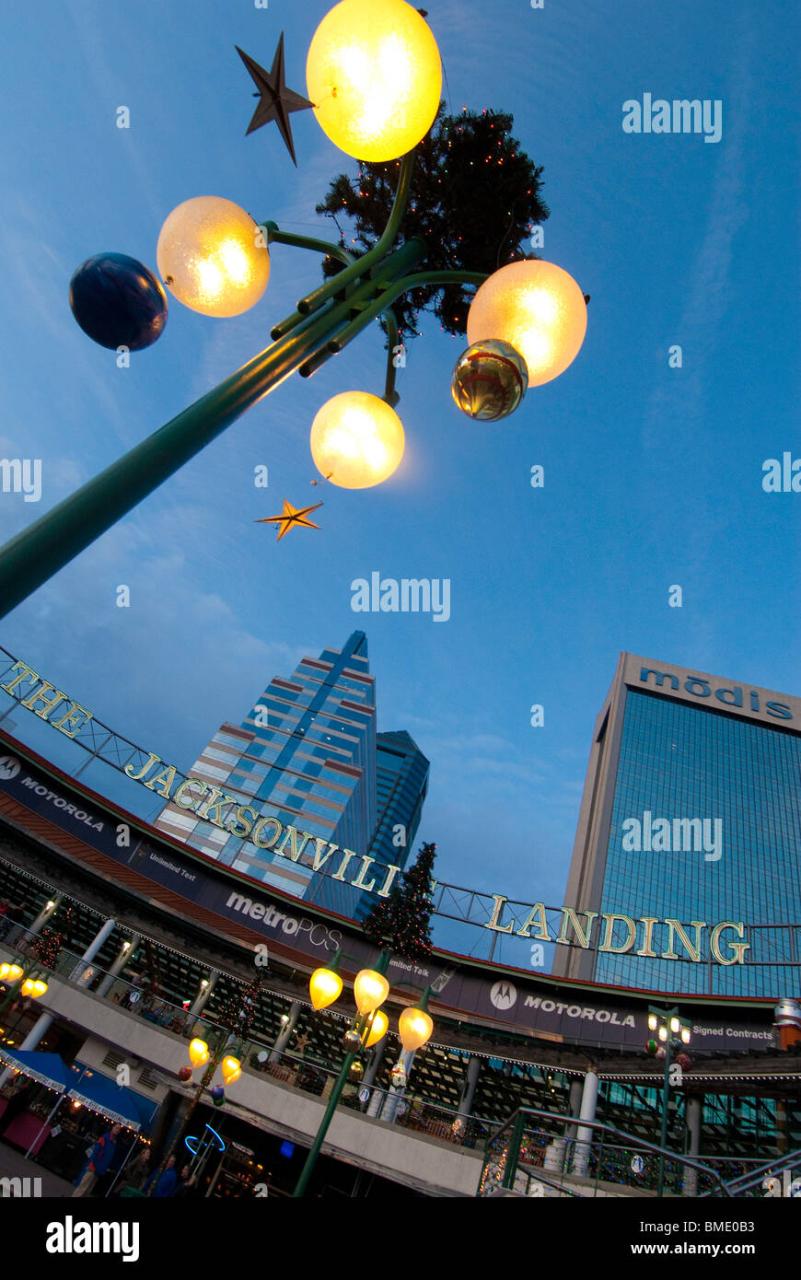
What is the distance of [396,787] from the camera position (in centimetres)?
15462

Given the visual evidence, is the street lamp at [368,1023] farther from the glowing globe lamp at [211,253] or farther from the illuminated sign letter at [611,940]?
the illuminated sign letter at [611,940]

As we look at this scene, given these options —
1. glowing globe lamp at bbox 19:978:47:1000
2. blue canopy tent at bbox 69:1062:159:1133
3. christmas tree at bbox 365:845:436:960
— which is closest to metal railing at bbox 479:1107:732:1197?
christmas tree at bbox 365:845:436:960

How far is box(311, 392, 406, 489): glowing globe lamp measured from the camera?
3.43 meters

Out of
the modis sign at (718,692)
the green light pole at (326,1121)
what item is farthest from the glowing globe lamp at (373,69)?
the modis sign at (718,692)

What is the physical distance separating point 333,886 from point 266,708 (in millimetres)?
35573

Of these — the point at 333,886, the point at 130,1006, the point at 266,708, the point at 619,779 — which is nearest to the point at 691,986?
the point at 619,779

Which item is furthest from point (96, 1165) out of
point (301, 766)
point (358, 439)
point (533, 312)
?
point (301, 766)

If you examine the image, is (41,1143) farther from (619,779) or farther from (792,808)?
(792,808)

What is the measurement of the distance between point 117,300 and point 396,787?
156530mm

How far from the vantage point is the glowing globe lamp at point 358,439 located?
3.43 metres

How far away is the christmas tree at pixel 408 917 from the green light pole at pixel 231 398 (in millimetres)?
9811

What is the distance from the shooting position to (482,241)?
4441 millimetres

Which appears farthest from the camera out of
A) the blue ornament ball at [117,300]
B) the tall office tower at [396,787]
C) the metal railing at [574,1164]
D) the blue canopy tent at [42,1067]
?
the tall office tower at [396,787]

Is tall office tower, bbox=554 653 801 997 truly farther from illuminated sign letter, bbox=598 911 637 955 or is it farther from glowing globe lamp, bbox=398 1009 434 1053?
glowing globe lamp, bbox=398 1009 434 1053
